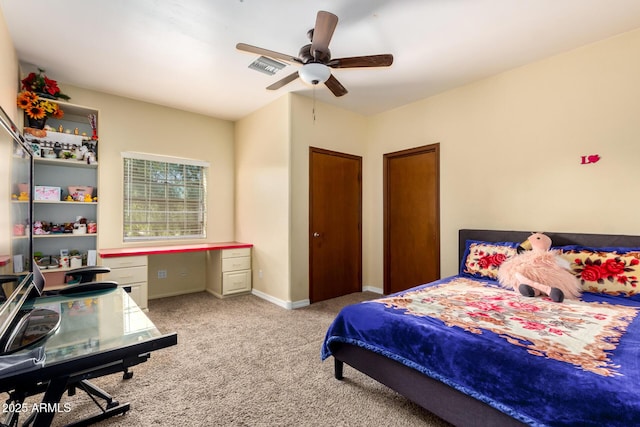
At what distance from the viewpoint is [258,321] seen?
336cm

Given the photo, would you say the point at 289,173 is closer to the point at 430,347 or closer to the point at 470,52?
the point at 470,52

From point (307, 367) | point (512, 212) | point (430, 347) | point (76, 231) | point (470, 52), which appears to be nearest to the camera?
point (430, 347)

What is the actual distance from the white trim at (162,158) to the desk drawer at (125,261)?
1376 mm

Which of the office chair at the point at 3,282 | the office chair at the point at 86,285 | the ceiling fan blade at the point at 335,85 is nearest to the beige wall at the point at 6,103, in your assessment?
the office chair at the point at 3,282

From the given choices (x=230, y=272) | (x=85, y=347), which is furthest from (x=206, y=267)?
(x=85, y=347)

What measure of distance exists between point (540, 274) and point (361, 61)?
2168 mm

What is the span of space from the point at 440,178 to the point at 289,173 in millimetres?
1890

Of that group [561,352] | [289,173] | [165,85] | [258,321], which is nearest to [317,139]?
[289,173]

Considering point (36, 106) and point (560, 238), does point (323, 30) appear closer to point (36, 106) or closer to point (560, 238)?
point (560, 238)

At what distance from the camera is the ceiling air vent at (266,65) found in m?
2.98

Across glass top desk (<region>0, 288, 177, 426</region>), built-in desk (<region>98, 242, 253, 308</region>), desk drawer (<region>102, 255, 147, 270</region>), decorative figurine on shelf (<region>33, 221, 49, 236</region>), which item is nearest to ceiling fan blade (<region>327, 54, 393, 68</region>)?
glass top desk (<region>0, 288, 177, 426</region>)

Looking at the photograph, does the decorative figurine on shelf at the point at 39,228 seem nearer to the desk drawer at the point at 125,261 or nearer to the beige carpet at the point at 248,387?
the desk drawer at the point at 125,261

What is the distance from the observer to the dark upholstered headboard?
248 centimetres

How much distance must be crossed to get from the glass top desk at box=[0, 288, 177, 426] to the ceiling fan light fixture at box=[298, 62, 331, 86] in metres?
1.97
